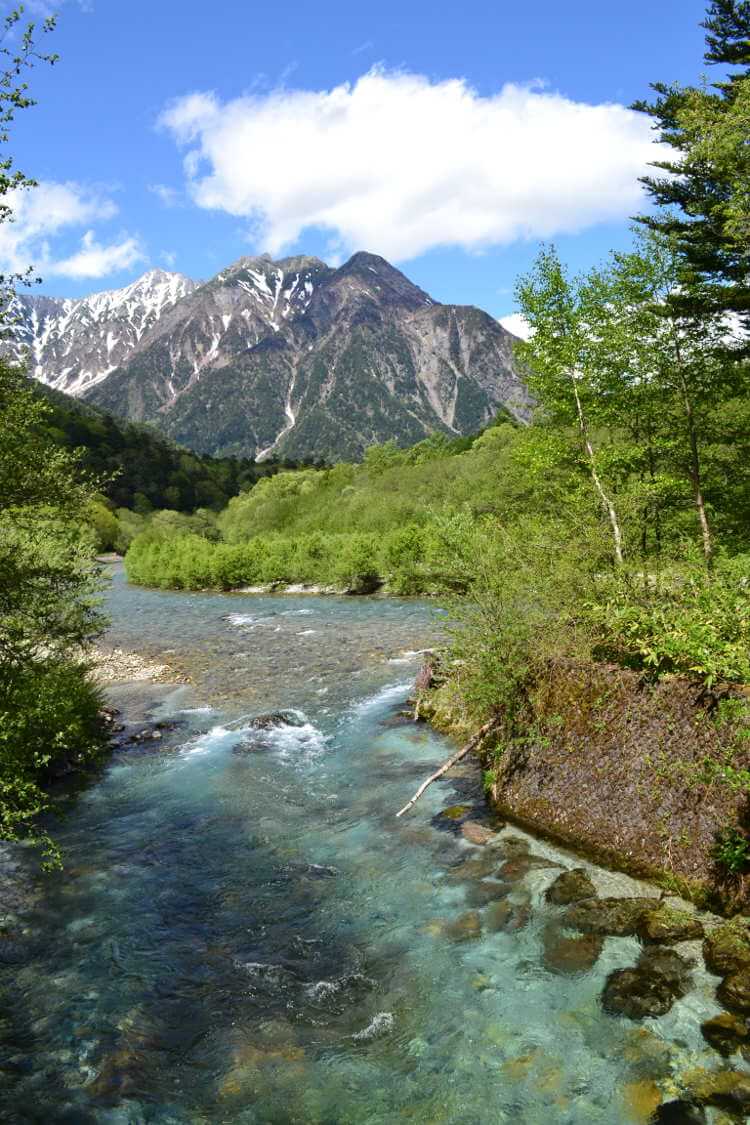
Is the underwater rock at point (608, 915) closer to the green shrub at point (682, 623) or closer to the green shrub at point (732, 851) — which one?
the green shrub at point (732, 851)

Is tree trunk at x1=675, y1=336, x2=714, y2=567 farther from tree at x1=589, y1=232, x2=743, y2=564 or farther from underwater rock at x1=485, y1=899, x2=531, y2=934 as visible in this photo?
underwater rock at x1=485, y1=899, x2=531, y2=934

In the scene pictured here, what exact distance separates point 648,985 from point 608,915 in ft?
4.93

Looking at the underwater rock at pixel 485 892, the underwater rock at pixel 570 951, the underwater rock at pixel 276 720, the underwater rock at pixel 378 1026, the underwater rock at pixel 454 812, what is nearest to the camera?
the underwater rock at pixel 378 1026

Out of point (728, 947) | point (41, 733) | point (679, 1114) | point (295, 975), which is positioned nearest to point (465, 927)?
point (295, 975)

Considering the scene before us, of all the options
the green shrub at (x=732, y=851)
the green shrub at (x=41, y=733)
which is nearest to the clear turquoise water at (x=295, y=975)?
the green shrub at (x=41, y=733)

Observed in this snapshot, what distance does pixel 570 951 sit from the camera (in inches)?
366

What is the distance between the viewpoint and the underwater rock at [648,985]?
8031mm

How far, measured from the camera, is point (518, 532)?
17.3 m

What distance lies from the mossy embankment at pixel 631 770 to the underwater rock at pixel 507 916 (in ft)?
5.69

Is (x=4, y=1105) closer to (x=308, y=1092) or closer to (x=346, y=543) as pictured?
(x=308, y=1092)

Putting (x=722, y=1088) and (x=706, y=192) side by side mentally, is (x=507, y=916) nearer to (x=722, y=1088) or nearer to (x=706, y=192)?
(x=722, y=1088)

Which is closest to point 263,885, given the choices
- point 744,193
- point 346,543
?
point 744,193

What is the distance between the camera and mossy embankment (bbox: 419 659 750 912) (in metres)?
9.73

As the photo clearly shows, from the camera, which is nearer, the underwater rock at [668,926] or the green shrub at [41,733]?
the underwater rock at [668,926]
